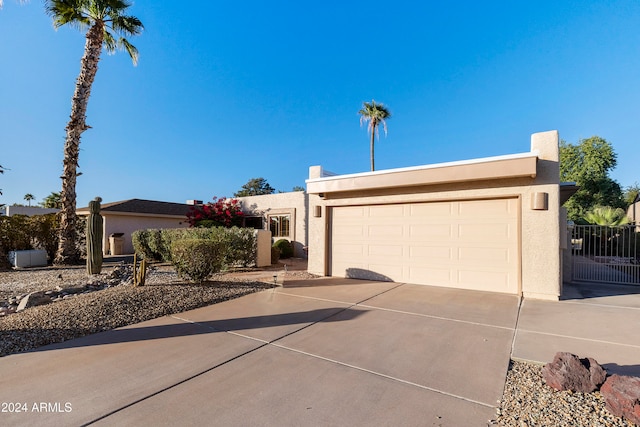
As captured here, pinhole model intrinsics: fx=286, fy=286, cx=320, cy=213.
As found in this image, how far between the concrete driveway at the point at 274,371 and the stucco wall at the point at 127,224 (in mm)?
16404

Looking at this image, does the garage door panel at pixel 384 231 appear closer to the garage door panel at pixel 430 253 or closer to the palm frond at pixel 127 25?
the garage door panel at pixel 430 253

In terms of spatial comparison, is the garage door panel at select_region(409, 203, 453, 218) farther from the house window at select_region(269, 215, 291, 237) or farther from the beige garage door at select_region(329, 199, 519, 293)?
the house window at select_region(269, 215, 291, 237)

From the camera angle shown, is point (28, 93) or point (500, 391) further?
point (28, 93)

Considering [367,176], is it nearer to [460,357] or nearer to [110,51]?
[460,357]

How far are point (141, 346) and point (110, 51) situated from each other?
53.4 feet

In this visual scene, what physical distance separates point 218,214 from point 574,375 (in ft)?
55.2

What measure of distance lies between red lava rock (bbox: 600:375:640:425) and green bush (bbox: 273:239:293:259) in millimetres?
13633

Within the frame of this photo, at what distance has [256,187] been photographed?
1880 inches

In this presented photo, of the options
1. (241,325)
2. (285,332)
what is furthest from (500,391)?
(241,325)

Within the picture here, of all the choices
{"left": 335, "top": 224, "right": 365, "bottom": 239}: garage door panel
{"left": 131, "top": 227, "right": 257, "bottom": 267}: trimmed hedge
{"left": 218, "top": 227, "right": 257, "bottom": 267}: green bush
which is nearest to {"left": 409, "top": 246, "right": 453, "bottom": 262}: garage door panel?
{"left": 335, "top": 224, "right": 365, "bottom": 239}: garage door panel

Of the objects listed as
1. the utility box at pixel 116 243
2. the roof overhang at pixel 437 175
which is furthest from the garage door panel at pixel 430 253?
the utility box at pixel 116 243

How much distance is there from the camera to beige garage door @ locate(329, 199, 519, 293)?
6.91 metres

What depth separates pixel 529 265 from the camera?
255 inches

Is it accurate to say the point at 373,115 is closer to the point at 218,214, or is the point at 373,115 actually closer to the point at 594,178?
the point at 218,214
